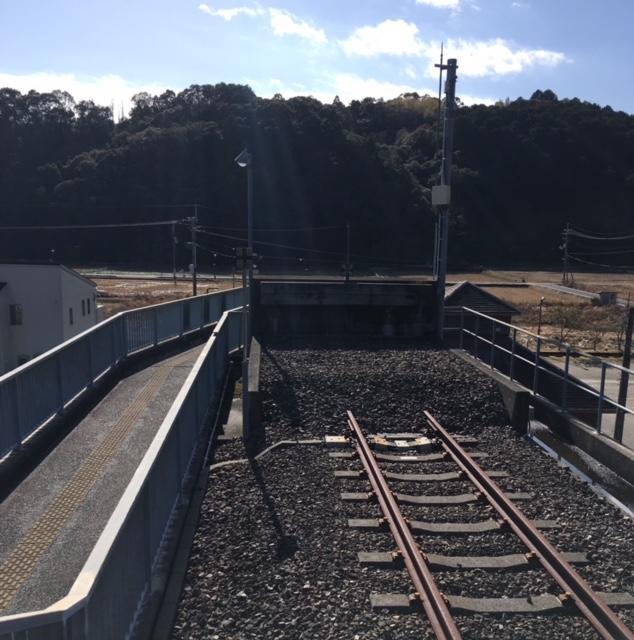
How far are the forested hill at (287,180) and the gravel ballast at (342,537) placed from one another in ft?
279

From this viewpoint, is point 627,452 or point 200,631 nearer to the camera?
point 200,631

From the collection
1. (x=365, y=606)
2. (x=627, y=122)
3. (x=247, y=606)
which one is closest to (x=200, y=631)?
(x=247, y=606)

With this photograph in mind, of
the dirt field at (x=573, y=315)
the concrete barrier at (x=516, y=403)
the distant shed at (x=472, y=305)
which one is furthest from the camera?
the dirt field at (x=573, y=315)

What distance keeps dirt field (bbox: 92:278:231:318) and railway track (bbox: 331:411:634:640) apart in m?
30.8

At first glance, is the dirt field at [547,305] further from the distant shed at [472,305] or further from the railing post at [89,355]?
the railing post at [89,355]

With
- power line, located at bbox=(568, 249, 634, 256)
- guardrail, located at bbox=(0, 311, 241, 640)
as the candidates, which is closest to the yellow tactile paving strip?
guardrail, located at bbox=(0, 311, 241, 640)

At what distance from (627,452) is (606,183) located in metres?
131

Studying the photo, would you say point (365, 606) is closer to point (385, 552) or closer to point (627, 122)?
point (385, 552)

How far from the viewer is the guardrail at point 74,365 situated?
706cm

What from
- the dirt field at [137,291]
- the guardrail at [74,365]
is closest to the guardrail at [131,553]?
the guardrail at [74,365]

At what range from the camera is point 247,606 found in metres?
4.77

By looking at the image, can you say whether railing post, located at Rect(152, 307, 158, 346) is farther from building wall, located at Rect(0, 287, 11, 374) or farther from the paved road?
the paved road

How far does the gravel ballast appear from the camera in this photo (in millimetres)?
4621

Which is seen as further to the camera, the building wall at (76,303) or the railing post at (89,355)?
the building wall at (76,303)
